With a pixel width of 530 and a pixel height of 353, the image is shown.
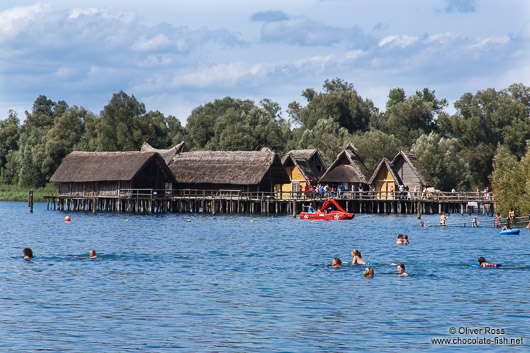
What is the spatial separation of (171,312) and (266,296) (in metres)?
3.94

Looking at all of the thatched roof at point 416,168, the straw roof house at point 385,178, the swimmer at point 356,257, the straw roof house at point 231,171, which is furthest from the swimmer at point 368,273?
the thatched roof at point 416,168

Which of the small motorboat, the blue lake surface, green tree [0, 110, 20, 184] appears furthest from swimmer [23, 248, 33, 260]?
green tree [0, 110, 20, 184]

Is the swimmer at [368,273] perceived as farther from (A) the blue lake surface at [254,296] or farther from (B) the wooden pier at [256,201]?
(B) the wooden pier at [256,201]

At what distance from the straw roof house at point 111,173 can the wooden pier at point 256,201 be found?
3.33 feet

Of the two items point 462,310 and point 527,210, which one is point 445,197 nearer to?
point 527,210

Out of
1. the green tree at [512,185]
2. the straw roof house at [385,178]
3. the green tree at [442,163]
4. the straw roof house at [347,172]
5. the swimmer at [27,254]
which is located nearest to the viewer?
the swimmer at [27,254]

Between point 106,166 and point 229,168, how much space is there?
1334 centimetres

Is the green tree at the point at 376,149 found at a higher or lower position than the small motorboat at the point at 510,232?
higher

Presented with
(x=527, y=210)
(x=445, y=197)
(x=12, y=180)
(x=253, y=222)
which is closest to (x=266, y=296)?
(x=527, y=210)

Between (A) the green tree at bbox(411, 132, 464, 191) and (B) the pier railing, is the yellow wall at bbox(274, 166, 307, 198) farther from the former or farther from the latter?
(A) the green tree at bbox(411, 132, 464, 191)

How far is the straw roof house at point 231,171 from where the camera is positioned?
3172 inches

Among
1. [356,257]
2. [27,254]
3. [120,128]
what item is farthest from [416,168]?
[27,254]

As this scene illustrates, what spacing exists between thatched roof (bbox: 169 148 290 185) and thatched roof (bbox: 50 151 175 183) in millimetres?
2952

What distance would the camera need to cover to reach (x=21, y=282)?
27.5m
